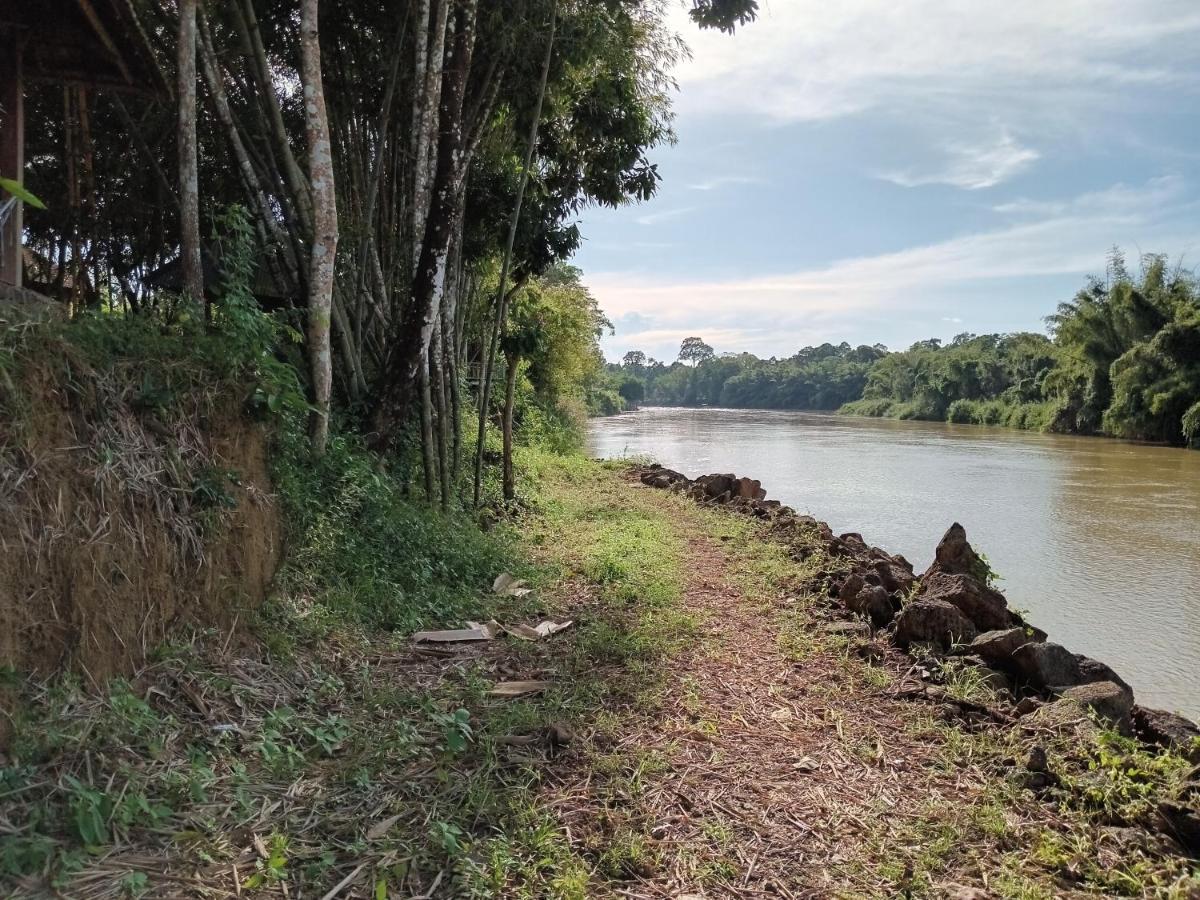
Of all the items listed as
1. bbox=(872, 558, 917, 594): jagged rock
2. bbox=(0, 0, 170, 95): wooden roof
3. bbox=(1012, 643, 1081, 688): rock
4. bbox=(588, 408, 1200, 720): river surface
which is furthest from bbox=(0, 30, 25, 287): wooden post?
bbox=(588, 408, 1200, 720): river surface

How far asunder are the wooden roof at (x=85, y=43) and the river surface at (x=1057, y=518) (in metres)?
8.33

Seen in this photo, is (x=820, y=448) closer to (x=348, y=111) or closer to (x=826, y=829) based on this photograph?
(x=348, y=111)

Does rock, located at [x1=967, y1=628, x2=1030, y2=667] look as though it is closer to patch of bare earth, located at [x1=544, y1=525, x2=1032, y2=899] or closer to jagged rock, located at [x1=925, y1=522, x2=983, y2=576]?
patch of bare earth, located at [x1=544, y1=525, x2=1032, y2=899]

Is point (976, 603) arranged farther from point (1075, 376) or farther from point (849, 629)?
point (1075, 376)

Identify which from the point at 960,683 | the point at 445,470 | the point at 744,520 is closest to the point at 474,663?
the point at 960,683

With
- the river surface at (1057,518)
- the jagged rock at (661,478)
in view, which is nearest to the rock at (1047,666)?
the river surface at (1057,518)

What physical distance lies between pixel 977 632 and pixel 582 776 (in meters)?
3.21

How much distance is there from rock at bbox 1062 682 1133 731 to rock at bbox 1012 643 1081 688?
29 cm

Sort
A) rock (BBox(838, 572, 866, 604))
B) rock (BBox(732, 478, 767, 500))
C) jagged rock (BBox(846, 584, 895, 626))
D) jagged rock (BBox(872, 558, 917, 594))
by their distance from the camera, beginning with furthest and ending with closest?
1. rock (BBox(732, 478, 767, 500))
2. jagged rock (BBox(872, 558, 917, 594))
3. rock (BBox(838, 572, 866, 604))
4. jagged rock (BBox(846, 584, 895, 626))

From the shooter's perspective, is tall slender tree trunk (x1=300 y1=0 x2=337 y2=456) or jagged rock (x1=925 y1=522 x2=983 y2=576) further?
jagged rock (x1=925 y1=522 x2=983 y2=576)

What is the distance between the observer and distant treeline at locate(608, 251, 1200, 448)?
103 ft

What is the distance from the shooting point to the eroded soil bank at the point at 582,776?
2.33 metres

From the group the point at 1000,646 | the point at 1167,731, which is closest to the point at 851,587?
the point at 1000,646

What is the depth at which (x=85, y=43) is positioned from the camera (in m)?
5.72
